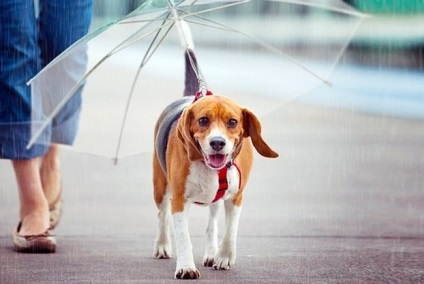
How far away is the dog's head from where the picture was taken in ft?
16.9

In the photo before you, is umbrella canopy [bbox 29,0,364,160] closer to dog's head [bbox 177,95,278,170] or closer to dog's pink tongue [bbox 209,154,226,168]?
dog's head [bbox 177,95,278,170]

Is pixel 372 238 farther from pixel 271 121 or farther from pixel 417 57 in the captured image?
pixel 417 57

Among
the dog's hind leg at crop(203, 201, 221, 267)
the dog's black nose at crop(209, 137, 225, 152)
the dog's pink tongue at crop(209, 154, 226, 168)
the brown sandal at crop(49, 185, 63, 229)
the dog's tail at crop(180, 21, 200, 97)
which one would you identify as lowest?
the brown sandal at crop(49, 185, 63, 229)

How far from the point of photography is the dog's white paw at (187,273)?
5.50 metres

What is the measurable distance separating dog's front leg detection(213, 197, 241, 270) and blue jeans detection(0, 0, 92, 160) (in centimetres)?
138

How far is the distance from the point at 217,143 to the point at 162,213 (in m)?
1.13

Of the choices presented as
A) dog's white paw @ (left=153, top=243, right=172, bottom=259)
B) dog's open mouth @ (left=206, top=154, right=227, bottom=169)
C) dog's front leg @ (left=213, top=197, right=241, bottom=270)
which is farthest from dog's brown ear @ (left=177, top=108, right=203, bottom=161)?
dog's white paw @ (left=153, top=243, right=172, bottom=259)

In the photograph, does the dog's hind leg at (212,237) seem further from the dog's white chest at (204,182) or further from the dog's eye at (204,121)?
the dog's eye at (204,121)

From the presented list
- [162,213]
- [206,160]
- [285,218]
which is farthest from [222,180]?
[285,218]

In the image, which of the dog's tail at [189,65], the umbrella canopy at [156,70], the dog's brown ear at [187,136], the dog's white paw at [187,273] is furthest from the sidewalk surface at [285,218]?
the dog's tail at [189,65]

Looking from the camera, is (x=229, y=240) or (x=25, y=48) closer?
(x=229, y=240)

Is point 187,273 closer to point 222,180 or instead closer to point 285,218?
point 222,180

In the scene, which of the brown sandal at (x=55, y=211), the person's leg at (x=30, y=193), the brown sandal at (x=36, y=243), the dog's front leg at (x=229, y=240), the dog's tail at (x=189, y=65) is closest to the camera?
the dog's front leg at (x=229, y=240)

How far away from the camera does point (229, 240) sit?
18.8 feet
